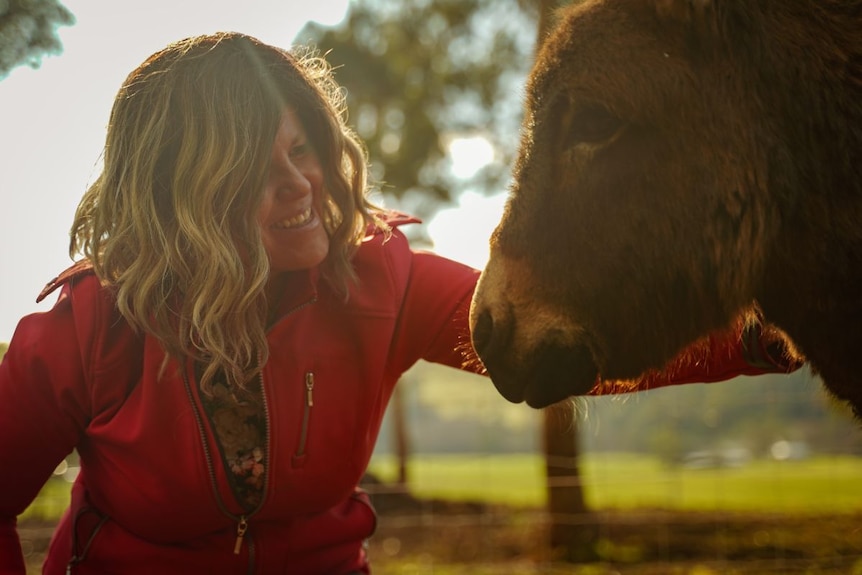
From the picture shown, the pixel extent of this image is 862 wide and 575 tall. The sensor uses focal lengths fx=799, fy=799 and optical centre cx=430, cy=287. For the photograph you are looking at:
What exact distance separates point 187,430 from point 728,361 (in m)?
1.50

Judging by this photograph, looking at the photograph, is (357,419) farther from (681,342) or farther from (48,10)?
(48,10)

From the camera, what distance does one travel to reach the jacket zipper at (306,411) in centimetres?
227

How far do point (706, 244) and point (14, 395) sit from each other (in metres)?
1.79

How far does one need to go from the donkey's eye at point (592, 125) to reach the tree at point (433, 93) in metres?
4.89

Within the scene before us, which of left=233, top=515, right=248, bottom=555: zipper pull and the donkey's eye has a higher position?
the donkey's eye

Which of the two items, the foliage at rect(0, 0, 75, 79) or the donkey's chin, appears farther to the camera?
the foliage at rect(0, 0, 75, 79)

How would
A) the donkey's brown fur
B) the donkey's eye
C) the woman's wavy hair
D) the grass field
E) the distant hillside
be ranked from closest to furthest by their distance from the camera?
1. the donkey's brown fur
2. the donkey's eye
3. the woman's wavy hair
4. the grass field
5. the distant hillside

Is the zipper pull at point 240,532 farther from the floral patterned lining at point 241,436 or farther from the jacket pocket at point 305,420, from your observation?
the jacket pocket at point 305,420

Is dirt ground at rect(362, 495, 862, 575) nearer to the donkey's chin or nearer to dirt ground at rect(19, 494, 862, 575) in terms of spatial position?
dirt ground at rect(19, 494, 862, 575)

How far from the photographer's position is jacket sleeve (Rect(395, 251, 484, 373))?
2.53 meters

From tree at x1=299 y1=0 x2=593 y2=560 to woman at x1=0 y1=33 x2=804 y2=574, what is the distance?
4.38m

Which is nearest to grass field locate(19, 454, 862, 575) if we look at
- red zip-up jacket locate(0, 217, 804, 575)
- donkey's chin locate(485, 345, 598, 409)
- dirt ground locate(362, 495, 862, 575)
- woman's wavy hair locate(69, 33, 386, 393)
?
dirt ground locate(362, 495, 862, 575)

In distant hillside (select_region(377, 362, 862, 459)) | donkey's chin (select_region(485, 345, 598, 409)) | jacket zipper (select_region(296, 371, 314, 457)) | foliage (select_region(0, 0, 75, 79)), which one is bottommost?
distant hillside (select_region(377, 362, 862, 459))

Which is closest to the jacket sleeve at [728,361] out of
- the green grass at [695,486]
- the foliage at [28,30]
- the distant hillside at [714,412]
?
the foliage at [28,30]
